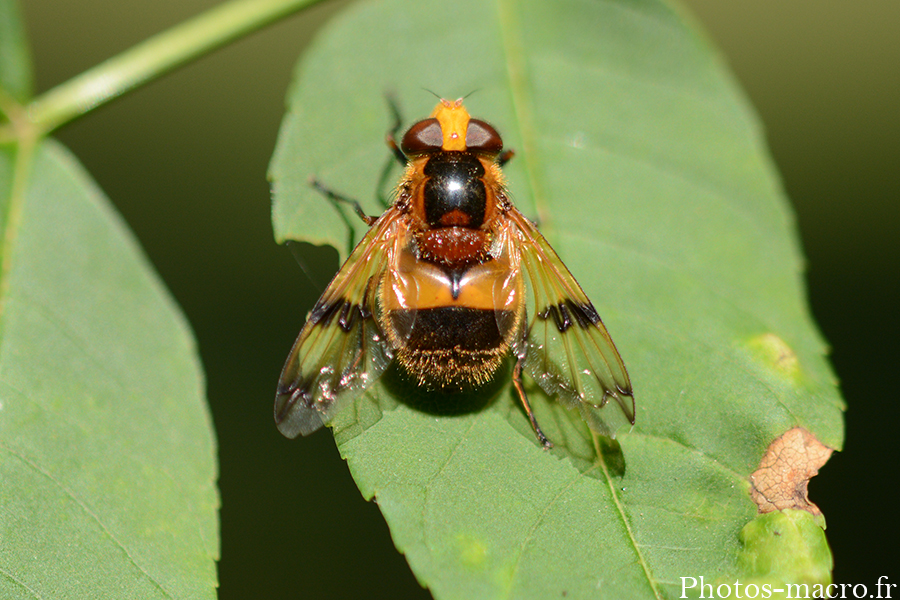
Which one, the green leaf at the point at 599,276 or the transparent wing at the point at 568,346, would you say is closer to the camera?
the green leaf at the point at 599,276

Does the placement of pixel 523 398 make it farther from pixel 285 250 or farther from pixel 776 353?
pixel 285 250

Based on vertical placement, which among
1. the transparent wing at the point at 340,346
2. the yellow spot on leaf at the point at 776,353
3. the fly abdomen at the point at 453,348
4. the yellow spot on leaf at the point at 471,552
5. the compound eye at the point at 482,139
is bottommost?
the yellow spot on leaf at the point at 776,353

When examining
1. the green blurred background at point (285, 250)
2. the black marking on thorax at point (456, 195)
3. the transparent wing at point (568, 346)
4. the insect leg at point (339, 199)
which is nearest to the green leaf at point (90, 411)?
the insect leg at point (339, 199)

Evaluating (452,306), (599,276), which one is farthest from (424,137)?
(599,276)

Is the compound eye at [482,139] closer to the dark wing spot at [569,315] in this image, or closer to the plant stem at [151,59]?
the dark wing spot at [569,315]

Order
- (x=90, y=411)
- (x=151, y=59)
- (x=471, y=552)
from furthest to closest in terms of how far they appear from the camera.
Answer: (x=151, y=59) → (x=90, y=411) → (x=471, y=552)

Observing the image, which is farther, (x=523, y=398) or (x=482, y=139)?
(x=482, y=139)

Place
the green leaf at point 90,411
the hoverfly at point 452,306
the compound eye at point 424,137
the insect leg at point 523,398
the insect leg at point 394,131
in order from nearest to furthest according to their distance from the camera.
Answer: the green leaf at point 90,411 → the insect leg at point 523,398 → the hoverfly at point 452,306 → the compound eye at point 424,137 → the insect leg at point 394,131

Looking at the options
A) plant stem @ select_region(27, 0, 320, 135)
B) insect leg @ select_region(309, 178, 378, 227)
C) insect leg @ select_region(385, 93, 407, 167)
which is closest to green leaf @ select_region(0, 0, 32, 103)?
plant stem @ select_region(27, 0, 320, 135)
